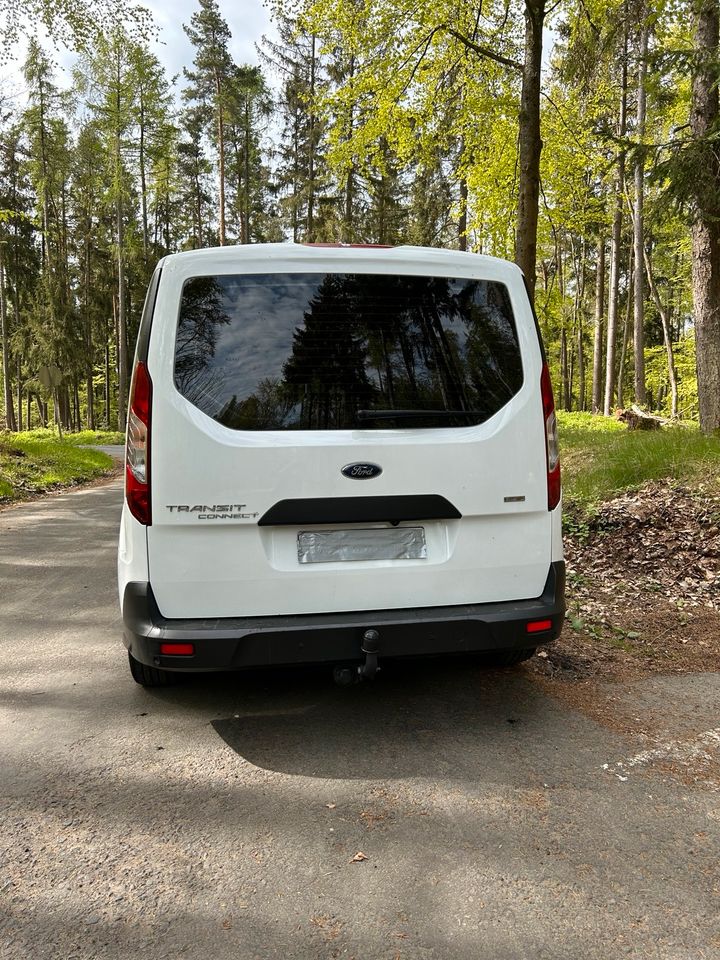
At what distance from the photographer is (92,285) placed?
3969 cm

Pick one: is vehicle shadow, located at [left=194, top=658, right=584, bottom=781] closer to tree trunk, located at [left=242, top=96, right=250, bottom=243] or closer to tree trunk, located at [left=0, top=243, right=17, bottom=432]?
tree trunk, located at [left=242, top=96, right=250, bottom=243]

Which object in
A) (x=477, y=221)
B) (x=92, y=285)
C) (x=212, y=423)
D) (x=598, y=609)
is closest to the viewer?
(x=212, y=423)

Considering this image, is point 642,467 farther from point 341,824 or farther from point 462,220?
point 462,220

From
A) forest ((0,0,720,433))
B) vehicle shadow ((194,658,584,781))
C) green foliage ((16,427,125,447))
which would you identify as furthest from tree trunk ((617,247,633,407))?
vehicle shadow ((194,658,584,781))

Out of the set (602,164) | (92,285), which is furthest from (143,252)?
(602,164)

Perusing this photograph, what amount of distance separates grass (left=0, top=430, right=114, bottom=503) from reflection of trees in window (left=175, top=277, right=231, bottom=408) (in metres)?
9.55

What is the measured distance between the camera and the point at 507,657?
12.0 feet

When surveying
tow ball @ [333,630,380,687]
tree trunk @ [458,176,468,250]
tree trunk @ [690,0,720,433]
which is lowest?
tow ball @ [333,630,380,687]

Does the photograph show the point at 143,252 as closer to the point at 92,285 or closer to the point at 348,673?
the point at 92,285

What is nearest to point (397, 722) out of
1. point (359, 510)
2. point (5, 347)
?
point (359, 510)

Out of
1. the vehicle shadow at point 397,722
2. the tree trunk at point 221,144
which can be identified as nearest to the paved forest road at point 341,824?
the vehicle shadow at point 397,722

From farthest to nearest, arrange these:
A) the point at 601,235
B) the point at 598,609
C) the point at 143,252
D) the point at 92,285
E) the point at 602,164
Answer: the point at 92,285
the point at 143,252
the point at 601,235
the point at 602,164
the point at 598,609

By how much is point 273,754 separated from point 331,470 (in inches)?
48.6

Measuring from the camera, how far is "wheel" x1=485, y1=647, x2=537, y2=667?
3611 millimetres
